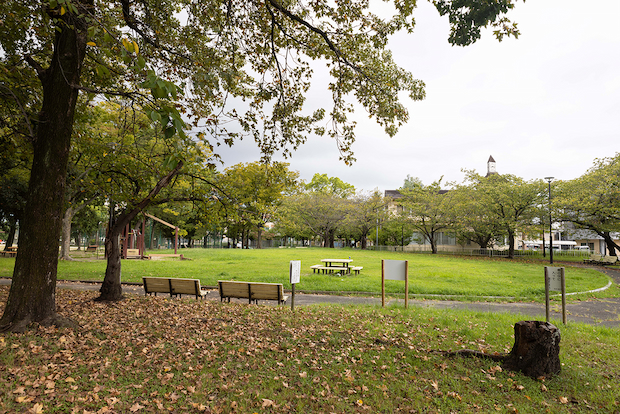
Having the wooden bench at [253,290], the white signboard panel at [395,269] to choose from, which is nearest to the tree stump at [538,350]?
the white signboard panel at [395,269]

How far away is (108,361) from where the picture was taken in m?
4.87

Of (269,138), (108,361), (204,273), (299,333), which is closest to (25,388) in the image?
(108,361)

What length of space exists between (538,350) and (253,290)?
702 cm

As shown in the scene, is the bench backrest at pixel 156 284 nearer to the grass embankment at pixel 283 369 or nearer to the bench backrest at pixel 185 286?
the bench backrest at pixel 185 286

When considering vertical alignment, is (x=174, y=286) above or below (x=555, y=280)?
below

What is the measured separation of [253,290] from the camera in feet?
32.7

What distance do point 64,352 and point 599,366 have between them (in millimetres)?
8053

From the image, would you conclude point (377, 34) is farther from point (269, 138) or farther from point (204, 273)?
point (204, 273)

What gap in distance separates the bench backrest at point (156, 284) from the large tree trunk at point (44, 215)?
14.7 feet

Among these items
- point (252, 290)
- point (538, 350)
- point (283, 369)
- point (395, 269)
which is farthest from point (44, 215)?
point (538, 350)

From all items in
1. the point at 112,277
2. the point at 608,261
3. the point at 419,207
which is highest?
the point at 419,207

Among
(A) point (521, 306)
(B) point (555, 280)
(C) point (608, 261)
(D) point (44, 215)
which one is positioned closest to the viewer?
(D) point (44, 215)

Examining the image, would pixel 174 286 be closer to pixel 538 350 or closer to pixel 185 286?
pixel 185 286

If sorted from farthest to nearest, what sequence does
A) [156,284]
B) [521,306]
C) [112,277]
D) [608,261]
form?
[608,261], [521,306], [156,284], [112,277]
